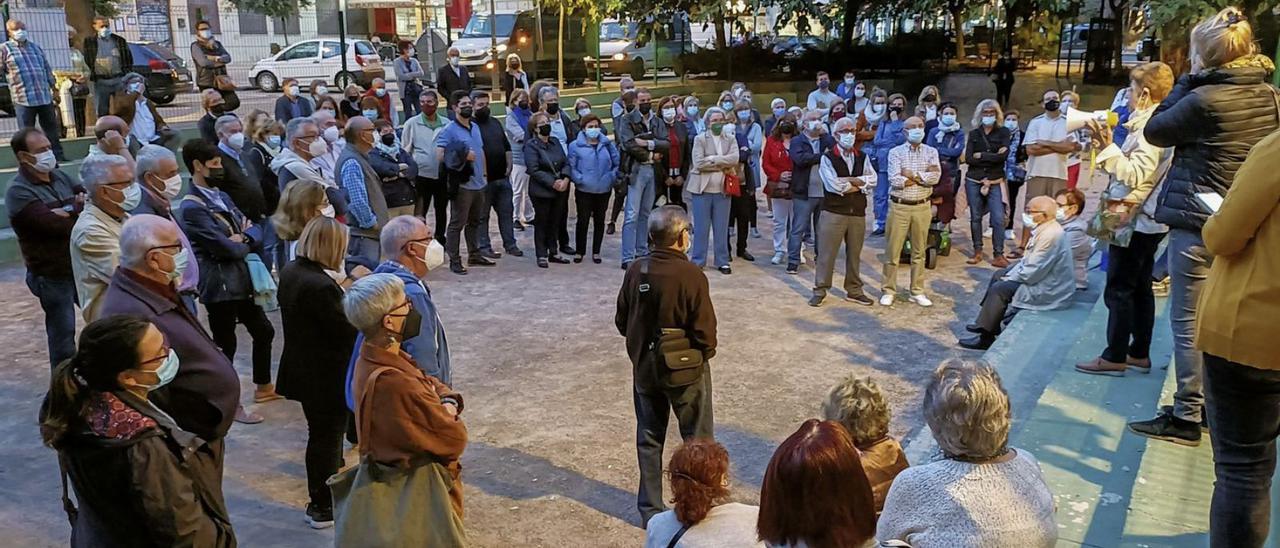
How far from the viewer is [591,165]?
33.3 feet

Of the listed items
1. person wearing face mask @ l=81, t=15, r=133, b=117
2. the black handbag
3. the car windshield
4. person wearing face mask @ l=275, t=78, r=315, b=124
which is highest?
the car windshield

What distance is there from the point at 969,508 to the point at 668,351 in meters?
2.34

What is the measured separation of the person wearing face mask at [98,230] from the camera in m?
4.91

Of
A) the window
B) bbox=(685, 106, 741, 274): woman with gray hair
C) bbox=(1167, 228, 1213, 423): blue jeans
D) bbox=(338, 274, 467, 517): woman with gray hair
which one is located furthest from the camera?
the window

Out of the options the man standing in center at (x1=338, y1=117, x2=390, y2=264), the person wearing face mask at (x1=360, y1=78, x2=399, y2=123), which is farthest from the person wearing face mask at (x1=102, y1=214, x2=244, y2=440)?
the person wearing face mask at (x1=360, y1=78, x2=399, y2=123)

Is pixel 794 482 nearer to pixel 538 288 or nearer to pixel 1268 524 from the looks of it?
pixel 1268 524

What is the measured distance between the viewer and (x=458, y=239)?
10.1m

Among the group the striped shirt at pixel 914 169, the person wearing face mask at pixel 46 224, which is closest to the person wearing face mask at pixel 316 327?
the person wearing face mask at pixel 46 224

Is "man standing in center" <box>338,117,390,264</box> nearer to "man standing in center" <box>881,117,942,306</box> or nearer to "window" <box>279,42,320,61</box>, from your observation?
"man standing in center" <box>881,117,942,306</box>

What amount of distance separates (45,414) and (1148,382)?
17.2 feet

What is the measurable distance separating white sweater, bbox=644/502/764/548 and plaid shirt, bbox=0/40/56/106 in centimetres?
1061

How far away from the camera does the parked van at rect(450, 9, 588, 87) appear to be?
20734mm

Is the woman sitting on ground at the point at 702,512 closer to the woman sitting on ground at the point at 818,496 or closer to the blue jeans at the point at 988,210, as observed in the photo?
the woman sitting on ground at the point at 818,496

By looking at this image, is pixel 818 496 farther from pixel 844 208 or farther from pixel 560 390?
pixel 844 208
